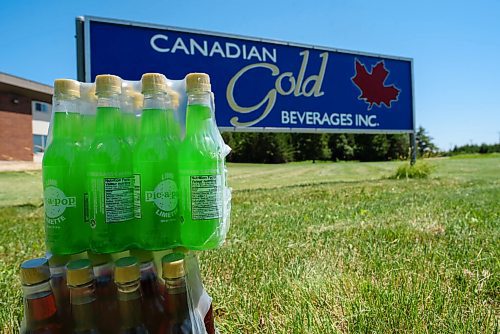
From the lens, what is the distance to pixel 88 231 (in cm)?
103

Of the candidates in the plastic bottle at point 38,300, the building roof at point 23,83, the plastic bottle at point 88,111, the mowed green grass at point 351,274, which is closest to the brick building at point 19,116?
the building roof at point 23,83

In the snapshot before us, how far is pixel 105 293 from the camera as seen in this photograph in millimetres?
981

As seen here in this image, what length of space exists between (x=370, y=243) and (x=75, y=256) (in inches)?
82.2

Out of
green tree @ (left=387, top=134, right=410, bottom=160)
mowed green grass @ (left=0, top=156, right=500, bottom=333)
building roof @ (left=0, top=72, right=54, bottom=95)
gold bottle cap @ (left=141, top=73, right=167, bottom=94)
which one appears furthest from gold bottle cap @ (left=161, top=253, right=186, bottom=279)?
green tree @ (left=387, top=134, right=410, bottom=160)

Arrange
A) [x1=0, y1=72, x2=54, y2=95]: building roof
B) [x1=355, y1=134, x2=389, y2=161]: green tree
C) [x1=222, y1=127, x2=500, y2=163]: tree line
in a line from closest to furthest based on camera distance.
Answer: [x1=0, y1=72, x2=54, y2=95]: building roof
[x1=222, y1=127, x2=500, y2=163]: tree line
[x1=355, y1=134, x2=389, y2=161]: green tree

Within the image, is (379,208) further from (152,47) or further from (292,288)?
(152,47)

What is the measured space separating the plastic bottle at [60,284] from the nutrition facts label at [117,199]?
0.17m

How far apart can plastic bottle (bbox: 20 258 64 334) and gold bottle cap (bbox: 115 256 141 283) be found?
17 centimetres

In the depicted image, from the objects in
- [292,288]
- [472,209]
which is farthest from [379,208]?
[292,288]

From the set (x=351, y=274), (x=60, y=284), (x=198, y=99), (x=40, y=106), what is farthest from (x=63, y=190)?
(x=40, y=106)

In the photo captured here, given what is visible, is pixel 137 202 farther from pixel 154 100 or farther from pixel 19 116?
pixel 19 116

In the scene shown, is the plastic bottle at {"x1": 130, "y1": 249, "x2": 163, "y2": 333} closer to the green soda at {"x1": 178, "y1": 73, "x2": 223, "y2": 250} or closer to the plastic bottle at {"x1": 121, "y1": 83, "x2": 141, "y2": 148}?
the green soda at {"x1": 178, "y1": 73, "x2": 223, "y2": 250}

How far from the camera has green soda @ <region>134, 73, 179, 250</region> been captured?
1.06 meters

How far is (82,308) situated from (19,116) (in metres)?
29.6
